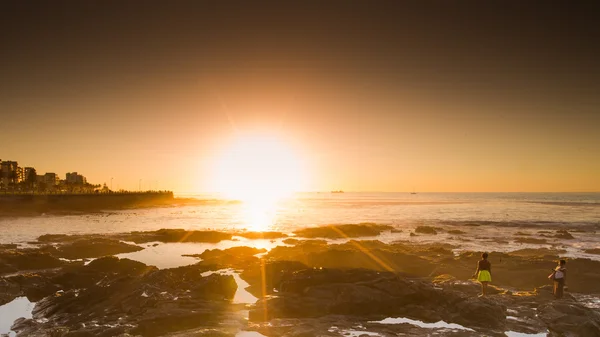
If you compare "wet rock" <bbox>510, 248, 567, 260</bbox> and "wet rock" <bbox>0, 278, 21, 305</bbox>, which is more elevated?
"wet rock" <bbox>0, 278, 21, 305</bbox>

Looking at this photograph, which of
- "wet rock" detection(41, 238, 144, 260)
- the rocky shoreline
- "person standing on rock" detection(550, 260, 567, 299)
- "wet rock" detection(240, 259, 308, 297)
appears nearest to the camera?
the rocky shoreline

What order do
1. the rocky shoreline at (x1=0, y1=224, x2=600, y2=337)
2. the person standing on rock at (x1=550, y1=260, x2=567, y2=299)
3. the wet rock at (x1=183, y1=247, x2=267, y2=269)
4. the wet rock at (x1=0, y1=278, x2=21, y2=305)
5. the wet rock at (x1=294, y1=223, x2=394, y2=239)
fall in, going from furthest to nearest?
1. the wet rock at (x1=294, y1=223, x2=394, y2=239)
2. the wet rock at (x1=183, y1=247, x2=267, y2=269)
3. the wet rock at (x1=0, y1=278, x2=21, y2=305)
4. the person standing on rock at (x1=550, y1=260, x2=567, y2=299)
5. the rocky shoreline at (x1=0, y1=224, x2=600, y2=337)

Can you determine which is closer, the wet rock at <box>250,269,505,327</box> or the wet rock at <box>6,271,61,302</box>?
the wet rock at <box>250,269,505,327</box>

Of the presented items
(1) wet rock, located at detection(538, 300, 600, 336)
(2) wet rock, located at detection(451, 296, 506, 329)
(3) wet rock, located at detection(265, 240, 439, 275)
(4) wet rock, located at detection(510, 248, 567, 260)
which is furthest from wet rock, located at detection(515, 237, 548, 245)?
(2) wet rock, located at detection(451, 296, 506, 329)

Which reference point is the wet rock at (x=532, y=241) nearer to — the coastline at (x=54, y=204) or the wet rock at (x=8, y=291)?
the wet rock at (x=8, y=291)

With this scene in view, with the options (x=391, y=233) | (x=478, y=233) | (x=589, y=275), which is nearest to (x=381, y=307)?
Answer: (x=589, y=275)

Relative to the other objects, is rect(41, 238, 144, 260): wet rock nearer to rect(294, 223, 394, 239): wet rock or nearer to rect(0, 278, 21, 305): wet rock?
rect(0, 278, 21, 305): wet rock

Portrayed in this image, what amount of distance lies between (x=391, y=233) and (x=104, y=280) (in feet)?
140

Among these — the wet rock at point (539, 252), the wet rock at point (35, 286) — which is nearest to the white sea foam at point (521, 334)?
the wet rock at point (539, 252)

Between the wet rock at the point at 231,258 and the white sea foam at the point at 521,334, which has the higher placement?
the wet rock at the point at 231,258

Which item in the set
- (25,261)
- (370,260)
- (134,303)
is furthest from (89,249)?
(370,260)

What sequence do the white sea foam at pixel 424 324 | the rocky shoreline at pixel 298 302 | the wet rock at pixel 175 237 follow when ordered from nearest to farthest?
the rocky shoreline at pixel 298 302 → the white sea foam at pixel 424 324 → the wet rock at pixel 175 237

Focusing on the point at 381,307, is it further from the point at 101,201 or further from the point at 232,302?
the point at 101,201

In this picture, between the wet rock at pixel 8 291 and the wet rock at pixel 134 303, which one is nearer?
the wet rock at pixel 134 303
